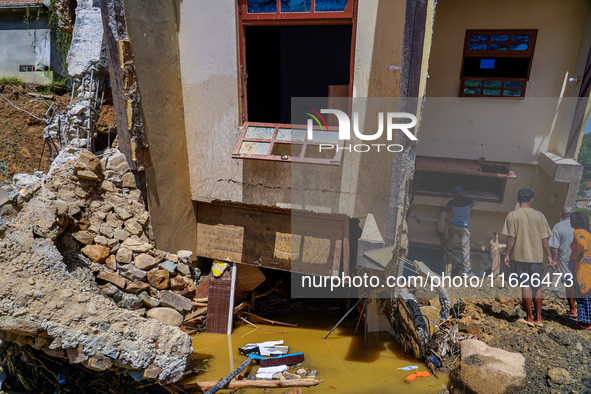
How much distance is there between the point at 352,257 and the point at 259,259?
1.62 metres

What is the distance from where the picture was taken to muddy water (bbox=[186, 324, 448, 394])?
16.1ft

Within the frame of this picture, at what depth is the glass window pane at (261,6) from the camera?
17.2 ft

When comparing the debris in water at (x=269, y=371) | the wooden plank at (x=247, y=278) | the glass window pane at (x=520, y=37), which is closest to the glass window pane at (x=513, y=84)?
the glass window pane at (x=520, y=37)

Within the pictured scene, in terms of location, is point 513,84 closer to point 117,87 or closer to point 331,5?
point 331,5

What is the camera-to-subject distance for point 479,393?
450 cm

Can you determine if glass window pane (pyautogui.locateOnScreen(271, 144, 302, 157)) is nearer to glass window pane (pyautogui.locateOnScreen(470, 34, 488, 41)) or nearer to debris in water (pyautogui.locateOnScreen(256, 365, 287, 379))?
debris in water (pyautogui.locateOnScreen(256, 365, 287, 379))

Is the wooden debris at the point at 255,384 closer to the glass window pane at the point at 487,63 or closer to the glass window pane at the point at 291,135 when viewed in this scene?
the glass window pane at the point at 291,135

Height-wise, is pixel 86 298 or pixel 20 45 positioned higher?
pixel 20 45

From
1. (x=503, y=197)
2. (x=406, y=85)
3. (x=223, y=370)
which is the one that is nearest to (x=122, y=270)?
(x=223, y=370)

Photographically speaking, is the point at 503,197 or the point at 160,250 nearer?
the point at 160,250

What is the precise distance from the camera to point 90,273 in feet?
15.5

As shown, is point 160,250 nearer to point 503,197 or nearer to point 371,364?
point 371,364

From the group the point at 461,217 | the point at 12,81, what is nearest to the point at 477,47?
the point at 461,217

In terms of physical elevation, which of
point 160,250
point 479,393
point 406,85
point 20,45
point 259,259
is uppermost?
point 20,45
